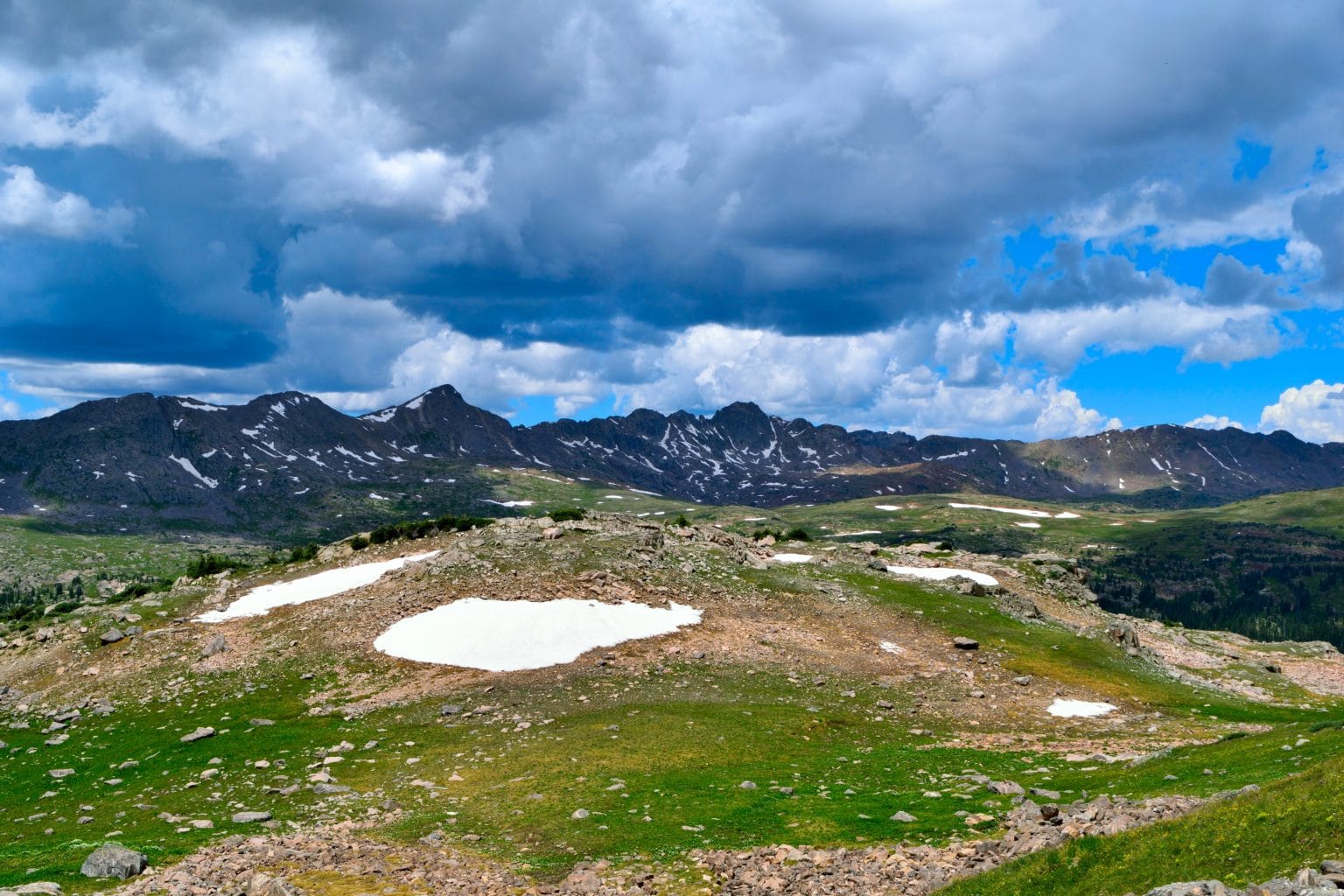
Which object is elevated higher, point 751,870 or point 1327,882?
point 1327,882

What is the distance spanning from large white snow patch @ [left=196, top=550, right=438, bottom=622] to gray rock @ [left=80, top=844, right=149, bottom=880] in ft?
124

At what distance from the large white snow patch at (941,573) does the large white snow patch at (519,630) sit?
3074 centimetres

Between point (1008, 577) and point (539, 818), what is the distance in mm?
70201

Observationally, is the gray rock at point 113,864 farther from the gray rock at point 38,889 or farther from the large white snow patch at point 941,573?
the large white snow patch at point 941,573

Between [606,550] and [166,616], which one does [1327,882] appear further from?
[166,616]

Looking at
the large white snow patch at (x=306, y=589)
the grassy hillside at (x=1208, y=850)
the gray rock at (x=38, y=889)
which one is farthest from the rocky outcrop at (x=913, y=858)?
the large white snow patch at (x=306, y=589)

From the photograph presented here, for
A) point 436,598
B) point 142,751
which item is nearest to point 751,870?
point 142,751

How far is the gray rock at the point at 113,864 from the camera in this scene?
20.7m

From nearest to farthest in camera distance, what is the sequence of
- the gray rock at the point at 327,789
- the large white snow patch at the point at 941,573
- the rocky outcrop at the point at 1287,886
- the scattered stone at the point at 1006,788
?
the rocky outcrop at the point at 1287,886 < the scattered stone at the point at 1006,788 < the gray rock at the point at 327,789 < the large white snow patch at the point at 941,573

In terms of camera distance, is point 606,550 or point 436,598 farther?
point 606,550

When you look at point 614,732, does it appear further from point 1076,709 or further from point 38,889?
point 1076,709

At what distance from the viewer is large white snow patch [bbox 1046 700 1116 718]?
139 ft

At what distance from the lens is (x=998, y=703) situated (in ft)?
142

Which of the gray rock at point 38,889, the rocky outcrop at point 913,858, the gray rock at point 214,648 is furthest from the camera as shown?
the gray rock at point 214,648
